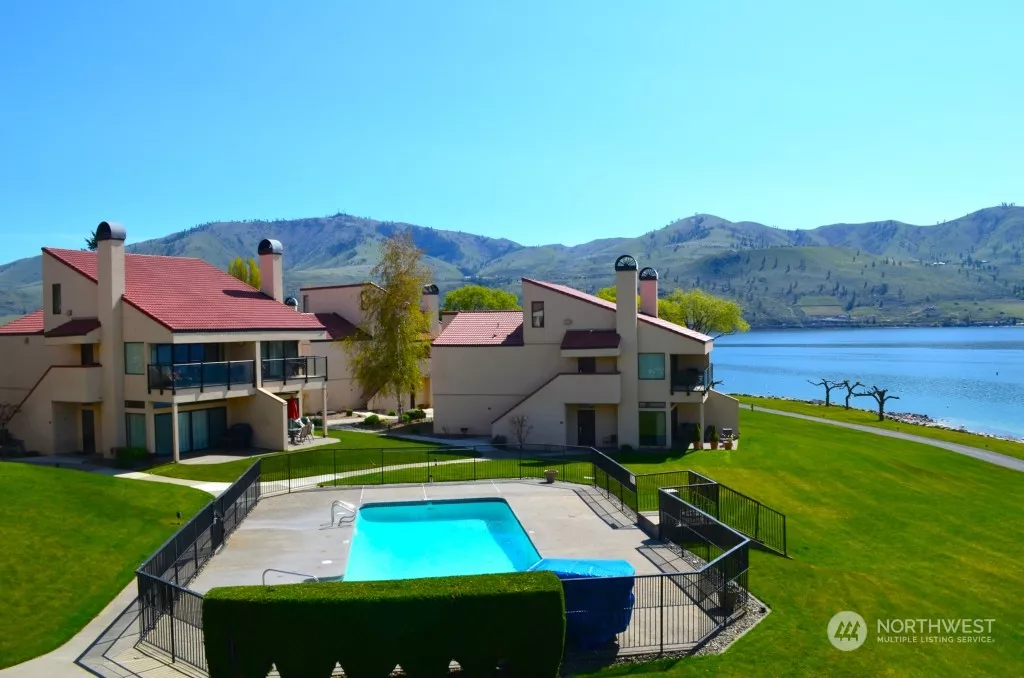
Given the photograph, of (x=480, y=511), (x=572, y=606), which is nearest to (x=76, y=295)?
(x=480, y=511)

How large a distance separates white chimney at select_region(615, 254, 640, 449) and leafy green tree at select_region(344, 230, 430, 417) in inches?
555

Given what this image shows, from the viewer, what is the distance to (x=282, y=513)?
87.1ft

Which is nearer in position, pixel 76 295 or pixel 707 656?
pixel 707 656

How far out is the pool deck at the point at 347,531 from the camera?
2031 cm

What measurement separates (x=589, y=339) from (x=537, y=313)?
3.71 meters

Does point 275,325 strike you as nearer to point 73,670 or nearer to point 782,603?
point 73,670

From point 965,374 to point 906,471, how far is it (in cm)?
9739

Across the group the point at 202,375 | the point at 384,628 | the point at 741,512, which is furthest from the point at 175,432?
the point at 741,512

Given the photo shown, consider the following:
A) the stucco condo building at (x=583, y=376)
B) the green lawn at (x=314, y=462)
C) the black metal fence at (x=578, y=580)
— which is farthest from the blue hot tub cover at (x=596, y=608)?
the stucco condo building at (x=583, y=376)

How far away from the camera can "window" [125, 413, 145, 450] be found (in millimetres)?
34031

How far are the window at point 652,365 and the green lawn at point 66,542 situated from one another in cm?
2265

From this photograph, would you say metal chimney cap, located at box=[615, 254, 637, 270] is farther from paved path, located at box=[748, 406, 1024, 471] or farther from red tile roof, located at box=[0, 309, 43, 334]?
red tile roof, located at box=[0, 309, 43, 334]

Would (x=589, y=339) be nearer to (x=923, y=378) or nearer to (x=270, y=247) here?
(x=270, y=247)

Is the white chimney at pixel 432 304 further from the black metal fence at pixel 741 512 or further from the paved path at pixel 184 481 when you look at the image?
the black metal fence at pixel 741 512
